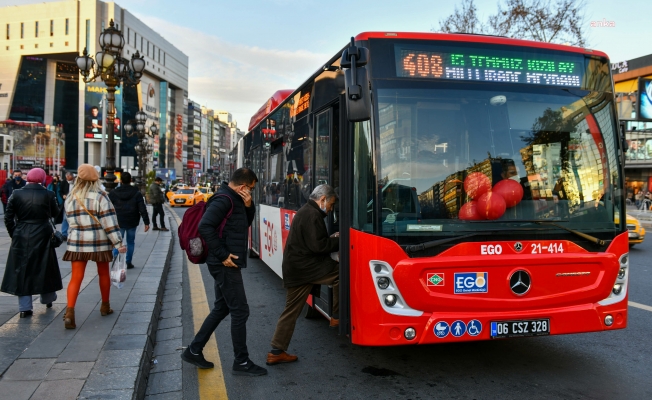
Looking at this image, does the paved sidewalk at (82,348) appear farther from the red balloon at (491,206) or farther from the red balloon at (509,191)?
the red balloon at (509,191)

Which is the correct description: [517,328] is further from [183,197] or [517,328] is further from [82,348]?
[183,197]

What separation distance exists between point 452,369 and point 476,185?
64.9 inches

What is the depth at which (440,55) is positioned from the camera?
468 centimetres

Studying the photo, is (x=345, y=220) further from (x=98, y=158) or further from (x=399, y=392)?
(x=98, y=158)

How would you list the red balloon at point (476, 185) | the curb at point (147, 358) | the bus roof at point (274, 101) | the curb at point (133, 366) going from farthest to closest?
the bus roof at point (274, 101), the red balloon at point (476, 185), the curb at point (147, 358), the curb at point (133, 366)

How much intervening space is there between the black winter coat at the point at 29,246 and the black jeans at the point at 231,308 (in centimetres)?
222

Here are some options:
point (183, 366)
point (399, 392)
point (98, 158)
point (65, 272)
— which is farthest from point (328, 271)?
point (98, 158)

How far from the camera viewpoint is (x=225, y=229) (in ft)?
15.1

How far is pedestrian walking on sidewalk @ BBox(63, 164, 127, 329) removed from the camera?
5.89 metres

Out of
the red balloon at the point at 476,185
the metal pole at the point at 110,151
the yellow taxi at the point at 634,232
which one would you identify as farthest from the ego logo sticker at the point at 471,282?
the yellow taxi at the point at 634,232

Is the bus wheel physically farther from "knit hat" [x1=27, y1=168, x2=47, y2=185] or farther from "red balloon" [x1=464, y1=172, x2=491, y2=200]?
"knit hat" [x1=27, y1=168, x2=47, y2=185]

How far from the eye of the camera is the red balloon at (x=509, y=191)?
15.0ft

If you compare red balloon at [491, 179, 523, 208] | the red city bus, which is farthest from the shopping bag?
red balloon at [491, 179, 523, 208]

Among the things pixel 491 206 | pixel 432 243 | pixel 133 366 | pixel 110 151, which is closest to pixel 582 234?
pixel 491 206
